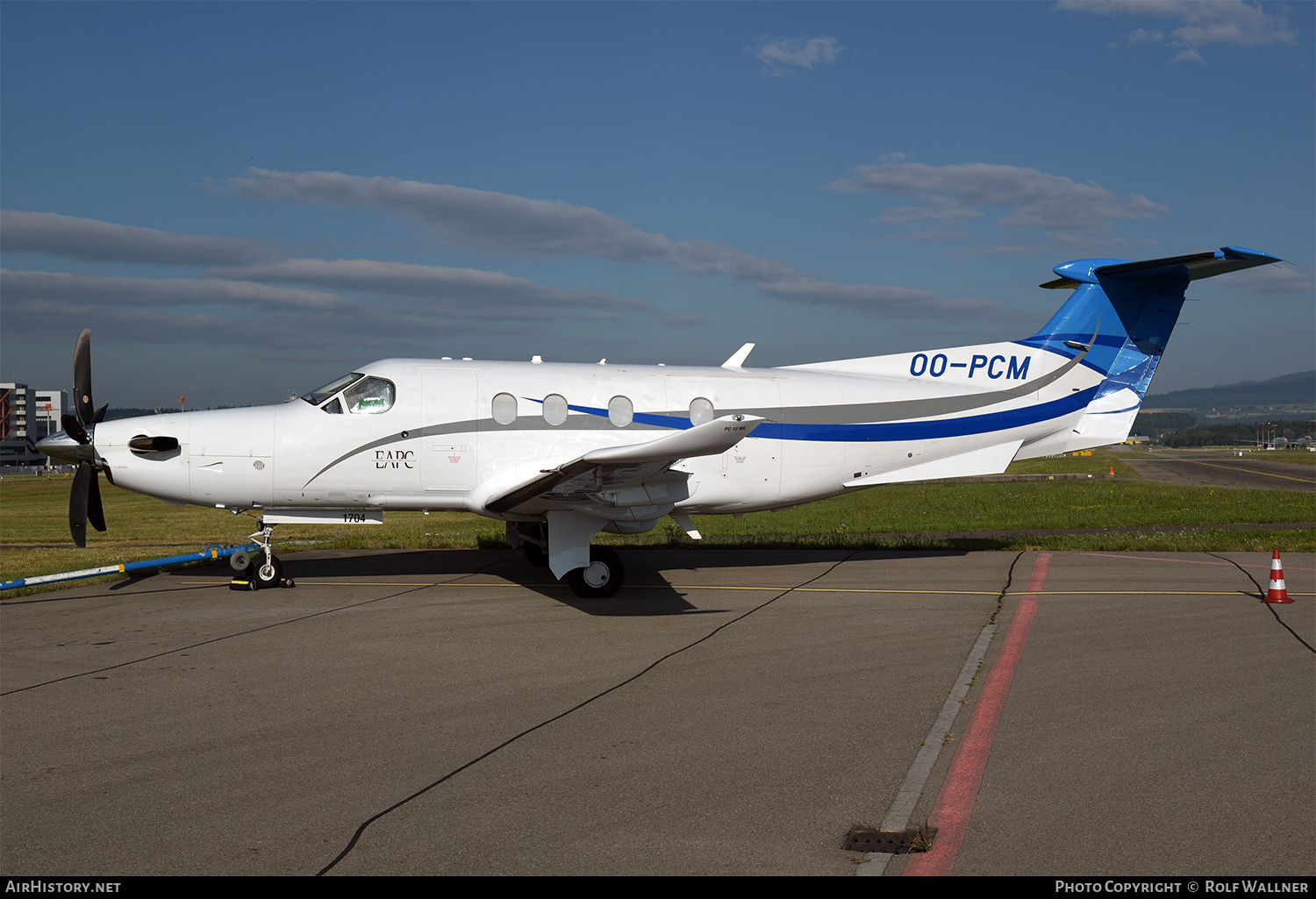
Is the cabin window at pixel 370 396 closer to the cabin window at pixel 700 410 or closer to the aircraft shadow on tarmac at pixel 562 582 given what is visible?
the aircraft shadow on tarmac at pixel 562 582

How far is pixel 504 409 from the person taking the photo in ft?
40.9

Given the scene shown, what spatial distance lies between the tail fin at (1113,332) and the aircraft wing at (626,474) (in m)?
6.66

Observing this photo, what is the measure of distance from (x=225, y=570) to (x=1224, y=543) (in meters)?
17.2

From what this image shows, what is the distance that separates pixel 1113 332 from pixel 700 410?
718 cm

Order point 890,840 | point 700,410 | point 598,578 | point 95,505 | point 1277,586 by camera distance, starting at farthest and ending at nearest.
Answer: point 700,410, point 95,505, point 598,578, point 1277,586, point 890,840

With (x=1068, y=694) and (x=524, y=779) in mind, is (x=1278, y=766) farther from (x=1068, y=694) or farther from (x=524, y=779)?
(x=524, y=779)

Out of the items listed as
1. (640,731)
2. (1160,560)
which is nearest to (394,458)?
(640,731)

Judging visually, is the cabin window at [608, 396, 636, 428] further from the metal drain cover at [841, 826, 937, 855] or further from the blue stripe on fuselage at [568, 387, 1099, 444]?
the metal drain cover at [841, 826, 937, 855]

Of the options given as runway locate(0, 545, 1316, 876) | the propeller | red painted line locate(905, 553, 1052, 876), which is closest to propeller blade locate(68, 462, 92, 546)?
the propeller

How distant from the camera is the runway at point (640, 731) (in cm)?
439

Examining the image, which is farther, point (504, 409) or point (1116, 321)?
point (1116, 321)

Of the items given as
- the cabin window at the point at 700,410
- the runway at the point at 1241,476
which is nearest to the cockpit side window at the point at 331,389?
the cabin window at the point at 700,410

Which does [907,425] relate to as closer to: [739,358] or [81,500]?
[739,358]

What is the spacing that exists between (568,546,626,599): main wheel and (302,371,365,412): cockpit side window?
13.4 feet
